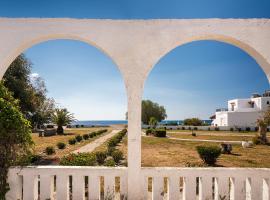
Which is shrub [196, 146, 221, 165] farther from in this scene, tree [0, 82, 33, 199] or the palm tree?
the palm tree

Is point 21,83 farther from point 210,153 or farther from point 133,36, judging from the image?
point 210,153

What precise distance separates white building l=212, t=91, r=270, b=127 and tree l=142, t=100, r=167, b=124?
12.8 meters

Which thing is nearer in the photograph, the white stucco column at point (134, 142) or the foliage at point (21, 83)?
the white stucco column at point (134, 142)

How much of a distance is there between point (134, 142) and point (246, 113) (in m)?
53.6

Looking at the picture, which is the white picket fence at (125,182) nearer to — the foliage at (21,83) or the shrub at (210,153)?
the foliage at (21,83)

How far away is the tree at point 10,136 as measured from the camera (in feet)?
14.2

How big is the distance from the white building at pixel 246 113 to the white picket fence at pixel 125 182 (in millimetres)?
50129

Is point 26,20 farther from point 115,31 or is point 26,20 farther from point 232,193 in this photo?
point 232,193

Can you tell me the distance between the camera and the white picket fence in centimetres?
462

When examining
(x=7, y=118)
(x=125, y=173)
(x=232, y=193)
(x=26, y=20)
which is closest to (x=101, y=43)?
(x=26, y=20)

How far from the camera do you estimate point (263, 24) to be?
4789mm

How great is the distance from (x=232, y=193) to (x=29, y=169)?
3.57m

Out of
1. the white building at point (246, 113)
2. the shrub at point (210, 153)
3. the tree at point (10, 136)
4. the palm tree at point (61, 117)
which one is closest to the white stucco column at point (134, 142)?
the tree at point (10, 136)

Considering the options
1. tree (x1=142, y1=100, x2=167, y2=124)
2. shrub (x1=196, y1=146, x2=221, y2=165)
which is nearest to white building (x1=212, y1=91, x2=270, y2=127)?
tree (x1=142, y1=100, x2=167, y2=124)
